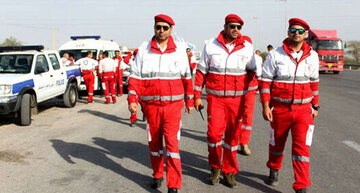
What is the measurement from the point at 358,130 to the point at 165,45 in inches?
223

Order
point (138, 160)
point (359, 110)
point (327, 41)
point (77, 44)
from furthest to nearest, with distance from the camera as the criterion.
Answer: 1. point (327, 41)
2. point (77, 44)
3. point (359, 110)
4. point (138, 160)

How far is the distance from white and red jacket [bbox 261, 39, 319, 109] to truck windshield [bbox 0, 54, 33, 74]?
284 inches

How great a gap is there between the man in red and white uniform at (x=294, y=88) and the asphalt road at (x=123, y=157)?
77 cm

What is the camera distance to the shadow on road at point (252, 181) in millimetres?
4461

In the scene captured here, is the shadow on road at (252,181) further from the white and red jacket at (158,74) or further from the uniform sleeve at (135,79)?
the uniform sleeve at (135,79)

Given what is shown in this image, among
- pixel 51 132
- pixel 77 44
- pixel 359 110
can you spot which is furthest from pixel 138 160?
pixel 77 44

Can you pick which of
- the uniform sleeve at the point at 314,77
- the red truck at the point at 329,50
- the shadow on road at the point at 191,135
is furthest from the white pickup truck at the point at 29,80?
the red truck at the point at 329,50

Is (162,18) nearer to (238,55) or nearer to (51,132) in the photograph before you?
(238,55)

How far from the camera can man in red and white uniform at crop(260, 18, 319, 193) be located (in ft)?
13.8

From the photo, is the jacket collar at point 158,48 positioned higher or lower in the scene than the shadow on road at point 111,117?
higher

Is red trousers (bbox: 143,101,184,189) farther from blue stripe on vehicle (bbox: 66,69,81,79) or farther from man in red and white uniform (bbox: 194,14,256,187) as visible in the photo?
blue stripe on vehicle (bbox: 66,69,81,79)

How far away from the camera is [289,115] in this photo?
4.28 m

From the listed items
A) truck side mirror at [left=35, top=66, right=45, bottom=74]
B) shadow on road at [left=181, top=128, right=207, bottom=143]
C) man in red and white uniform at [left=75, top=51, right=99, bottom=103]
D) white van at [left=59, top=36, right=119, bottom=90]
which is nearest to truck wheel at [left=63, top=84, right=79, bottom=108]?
man in red and white uniform at [left=75, top=51, right=99, bottom=103]

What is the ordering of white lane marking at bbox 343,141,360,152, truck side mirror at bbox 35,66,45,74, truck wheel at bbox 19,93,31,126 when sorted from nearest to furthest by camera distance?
white lane marking at bbox 343,141,360,152, truck wheel at bbox 19,93,31,126, truck side mirror at bbox 35,66,45,74
